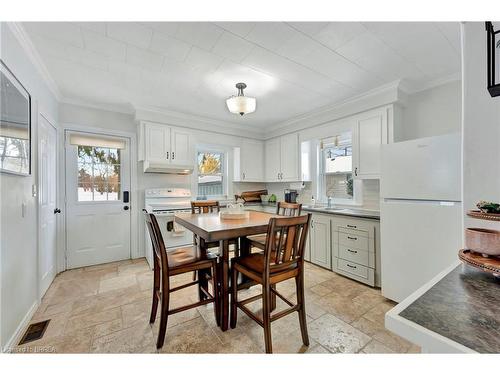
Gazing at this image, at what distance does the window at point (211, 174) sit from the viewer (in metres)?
4.33

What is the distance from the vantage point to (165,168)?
353cm

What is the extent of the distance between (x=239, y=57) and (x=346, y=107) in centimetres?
187

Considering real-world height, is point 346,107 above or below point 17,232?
above

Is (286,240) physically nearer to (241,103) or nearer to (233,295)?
(233,295)

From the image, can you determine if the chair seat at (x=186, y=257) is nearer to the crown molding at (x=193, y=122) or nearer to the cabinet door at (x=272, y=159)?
the crown molding at (x=193, y=122)

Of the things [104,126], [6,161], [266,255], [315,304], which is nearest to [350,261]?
[315,304]

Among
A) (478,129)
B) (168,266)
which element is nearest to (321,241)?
(168,266)

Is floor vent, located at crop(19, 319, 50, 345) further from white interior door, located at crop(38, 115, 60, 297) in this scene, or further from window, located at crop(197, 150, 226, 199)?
window, located at crop(197, 150, 226, 199)

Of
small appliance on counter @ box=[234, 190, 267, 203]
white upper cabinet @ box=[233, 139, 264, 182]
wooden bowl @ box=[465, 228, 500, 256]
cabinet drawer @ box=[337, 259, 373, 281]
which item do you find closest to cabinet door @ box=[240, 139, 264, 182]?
white upper cabinet @ box=[233, 139, 264, 182]

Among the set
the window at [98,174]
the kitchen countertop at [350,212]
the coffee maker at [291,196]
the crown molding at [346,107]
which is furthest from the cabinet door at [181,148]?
the kitchen countertop at [350,212]

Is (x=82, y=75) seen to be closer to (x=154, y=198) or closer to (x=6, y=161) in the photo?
(x=6, y=161)

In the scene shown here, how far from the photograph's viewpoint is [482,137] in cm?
109
